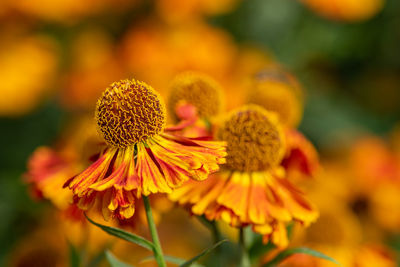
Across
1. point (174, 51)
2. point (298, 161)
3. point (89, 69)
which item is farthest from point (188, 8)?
point (298, 161)

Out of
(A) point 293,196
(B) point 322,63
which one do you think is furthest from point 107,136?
(B) point 322,63

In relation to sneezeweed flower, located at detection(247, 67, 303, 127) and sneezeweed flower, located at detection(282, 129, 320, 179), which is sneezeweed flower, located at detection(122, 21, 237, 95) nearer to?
sneezeweed flower, located at detection(247, 67, 303, 127)

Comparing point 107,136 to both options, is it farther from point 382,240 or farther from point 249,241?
point 382,240

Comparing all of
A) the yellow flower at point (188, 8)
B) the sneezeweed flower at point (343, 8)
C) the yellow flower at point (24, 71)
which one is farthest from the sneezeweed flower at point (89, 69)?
the sneezeweed flower at point (343, 8)

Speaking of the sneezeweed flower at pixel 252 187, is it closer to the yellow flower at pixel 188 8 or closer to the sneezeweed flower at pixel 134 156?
the sneezeweed flower at pixel 134 156

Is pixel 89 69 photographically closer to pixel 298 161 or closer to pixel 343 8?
pixel 343 8

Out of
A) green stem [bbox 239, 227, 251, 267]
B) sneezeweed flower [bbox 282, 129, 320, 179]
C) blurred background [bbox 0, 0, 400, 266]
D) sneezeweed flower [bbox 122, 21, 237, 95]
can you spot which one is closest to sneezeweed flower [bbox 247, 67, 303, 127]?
sneezeweed flower [bbox 282, 129, 320, 179]
